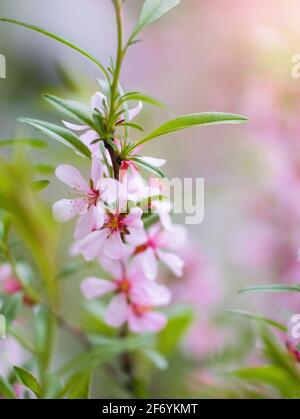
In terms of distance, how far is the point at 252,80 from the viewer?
0.98m

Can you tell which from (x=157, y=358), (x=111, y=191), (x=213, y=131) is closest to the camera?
(x=111, y=191)

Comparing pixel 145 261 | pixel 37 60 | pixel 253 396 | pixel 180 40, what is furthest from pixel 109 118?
pixel 37 60

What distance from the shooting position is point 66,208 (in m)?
0.50

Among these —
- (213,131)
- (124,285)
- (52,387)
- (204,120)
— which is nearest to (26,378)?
(52,387)

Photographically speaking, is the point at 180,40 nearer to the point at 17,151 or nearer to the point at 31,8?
the point at 31,8

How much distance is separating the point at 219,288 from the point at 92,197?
582 mm

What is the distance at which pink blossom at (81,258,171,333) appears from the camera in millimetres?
601

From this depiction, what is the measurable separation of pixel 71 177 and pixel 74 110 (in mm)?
61

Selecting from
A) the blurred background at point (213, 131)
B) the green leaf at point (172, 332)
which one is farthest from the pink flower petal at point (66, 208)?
the green leaf at point (172, 332)

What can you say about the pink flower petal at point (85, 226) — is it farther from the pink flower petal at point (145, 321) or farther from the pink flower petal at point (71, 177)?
the pink flower petal at point (145, 321)

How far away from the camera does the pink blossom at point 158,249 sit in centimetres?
57

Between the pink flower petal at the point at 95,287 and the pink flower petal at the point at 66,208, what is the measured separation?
0.15 metres

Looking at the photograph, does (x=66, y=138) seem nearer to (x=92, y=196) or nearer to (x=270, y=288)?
(x=92, y=196)

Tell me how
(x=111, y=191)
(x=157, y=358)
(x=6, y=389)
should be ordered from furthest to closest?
(x=157, y=358) → (x=6, y=389) → (x=111, y=191)
